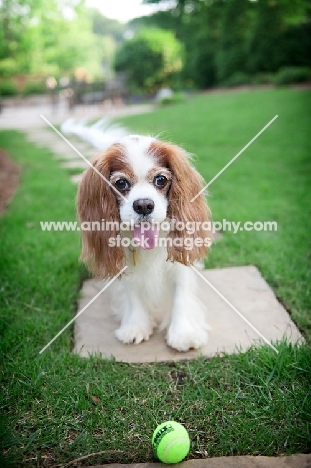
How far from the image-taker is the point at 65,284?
118 inches

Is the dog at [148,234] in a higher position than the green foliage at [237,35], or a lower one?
lower

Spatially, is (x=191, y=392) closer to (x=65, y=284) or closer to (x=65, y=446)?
(x=65, y=446)

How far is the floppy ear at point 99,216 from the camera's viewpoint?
6.87ft

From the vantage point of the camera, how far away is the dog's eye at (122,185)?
2031 mm

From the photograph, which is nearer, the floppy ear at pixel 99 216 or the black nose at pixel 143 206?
the black nose at pixel 143 206

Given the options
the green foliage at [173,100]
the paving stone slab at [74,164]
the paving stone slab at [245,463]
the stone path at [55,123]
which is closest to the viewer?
the paving stone slab at [245,463]

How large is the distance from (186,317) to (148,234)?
54 centimetres

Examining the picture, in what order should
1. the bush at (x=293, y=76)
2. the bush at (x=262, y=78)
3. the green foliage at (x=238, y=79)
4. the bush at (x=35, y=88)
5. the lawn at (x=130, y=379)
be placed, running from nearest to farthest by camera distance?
the lawn at (x=130, y=379) → the bush at (x=293, y=76) → the bush at (x=35, y=88) → the bush at (x=262, y=78) → the green foliage at (x=238, y=79)

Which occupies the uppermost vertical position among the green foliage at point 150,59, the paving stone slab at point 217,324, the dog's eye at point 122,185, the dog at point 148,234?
the green foliage at point 150,59

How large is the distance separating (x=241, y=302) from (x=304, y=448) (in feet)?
3.57

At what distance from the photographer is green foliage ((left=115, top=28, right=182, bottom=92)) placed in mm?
18812

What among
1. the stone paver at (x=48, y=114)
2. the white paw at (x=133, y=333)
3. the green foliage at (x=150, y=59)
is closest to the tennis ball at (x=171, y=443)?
the white paw at (x=133, y=333)

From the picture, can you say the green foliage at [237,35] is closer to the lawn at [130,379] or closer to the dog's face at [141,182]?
the lawn at [130,379]

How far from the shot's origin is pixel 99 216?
2.16 metres
